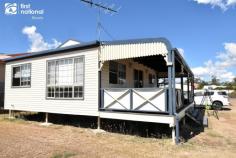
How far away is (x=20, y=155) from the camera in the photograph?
6.47 metres

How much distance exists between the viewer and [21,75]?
1390 centimetres

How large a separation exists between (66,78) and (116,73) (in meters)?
2.44

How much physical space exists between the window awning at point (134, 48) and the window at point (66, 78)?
58.5 inches

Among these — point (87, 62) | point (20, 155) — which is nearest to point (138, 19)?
point (87, 62)

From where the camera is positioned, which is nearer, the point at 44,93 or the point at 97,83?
the point at 97,83

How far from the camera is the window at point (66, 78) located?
10875mm

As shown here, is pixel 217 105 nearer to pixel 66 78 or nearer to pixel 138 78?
pixel 138 78

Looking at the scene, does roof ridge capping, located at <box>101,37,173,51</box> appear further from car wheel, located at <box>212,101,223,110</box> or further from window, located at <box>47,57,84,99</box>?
car wheel, located at <box>212,101,223,110</box>

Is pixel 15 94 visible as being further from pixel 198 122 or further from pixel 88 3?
pixel 198 122

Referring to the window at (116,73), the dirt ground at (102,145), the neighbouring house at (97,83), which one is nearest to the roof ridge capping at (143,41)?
the neighbouring house at (97,83)

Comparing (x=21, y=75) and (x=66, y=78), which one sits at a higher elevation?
(x=21, y=75)

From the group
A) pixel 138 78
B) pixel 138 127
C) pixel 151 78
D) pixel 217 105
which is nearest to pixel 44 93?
pixel 138 127

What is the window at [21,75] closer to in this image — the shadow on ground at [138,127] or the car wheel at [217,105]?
the shadow on ground at [138,127]

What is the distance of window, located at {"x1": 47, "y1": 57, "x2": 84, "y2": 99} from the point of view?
10.9 m
